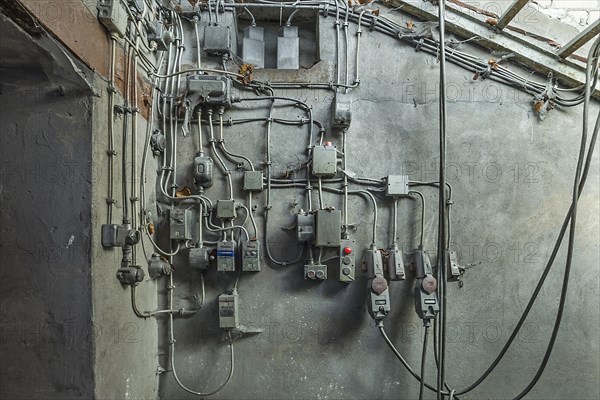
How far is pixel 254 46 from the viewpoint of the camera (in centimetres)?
211

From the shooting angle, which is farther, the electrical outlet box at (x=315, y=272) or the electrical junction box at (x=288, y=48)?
the electrical junction box at (x=288, y=48)

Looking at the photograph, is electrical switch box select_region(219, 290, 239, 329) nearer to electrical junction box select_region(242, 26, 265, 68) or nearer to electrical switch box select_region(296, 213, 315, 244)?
electrical switch box select_region(296, 213, 315, 244)

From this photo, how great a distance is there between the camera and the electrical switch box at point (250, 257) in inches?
72.0

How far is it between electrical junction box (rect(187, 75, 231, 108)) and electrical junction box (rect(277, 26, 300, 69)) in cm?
42

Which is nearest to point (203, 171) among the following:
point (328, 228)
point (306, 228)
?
point (306, 228)

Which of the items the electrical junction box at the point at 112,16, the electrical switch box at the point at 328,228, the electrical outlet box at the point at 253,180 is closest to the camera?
the electrical junction box at the point at 112,16

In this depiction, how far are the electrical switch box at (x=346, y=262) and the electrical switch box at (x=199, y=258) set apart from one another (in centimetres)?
74

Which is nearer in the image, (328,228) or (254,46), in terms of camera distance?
(328,228)

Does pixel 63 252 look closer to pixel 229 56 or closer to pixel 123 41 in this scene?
→ pixel 123 41

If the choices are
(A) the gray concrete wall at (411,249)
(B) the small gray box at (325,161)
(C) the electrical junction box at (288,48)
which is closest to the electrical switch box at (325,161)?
(B) the small gray box at (325,161)

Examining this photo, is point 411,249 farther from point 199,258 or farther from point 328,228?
point 199,258

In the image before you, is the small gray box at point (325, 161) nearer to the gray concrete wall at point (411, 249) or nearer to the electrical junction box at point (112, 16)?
the gray concrete wall at point (411, 249)

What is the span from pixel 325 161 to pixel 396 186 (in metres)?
0.43

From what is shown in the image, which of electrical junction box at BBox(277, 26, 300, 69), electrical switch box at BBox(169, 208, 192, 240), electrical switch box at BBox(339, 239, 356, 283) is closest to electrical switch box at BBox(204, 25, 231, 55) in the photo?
electrical junction box at BBox(277, 26, 300, 69)
